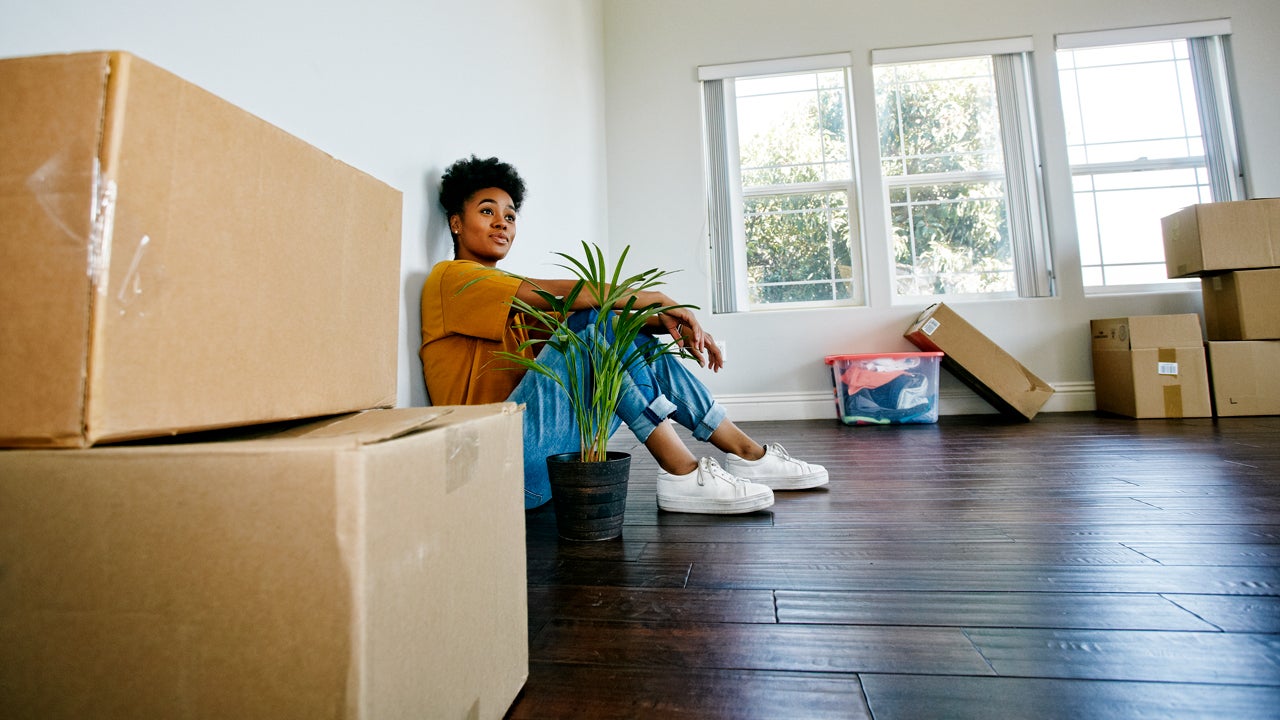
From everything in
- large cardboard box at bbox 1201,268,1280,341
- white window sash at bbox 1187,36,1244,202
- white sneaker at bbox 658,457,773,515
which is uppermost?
white window sash at bbox 1187,36,1244,202

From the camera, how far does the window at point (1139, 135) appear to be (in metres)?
3.29

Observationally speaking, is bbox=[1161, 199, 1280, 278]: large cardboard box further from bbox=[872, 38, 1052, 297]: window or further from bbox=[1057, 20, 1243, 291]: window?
bbox=[872, 38, 1052, 297]: window

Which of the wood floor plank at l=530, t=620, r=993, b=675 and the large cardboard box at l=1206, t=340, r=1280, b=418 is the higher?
the large cardboard box at l=1206, t=340, r=1280, b=418

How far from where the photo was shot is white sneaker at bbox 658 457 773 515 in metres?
1.32

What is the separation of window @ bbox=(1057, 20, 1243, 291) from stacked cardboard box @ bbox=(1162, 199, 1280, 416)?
52 centimetres

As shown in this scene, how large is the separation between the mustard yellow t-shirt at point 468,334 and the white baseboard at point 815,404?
2.25m

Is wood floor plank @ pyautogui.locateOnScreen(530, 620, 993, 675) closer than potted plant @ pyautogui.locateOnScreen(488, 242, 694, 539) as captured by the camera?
Yes

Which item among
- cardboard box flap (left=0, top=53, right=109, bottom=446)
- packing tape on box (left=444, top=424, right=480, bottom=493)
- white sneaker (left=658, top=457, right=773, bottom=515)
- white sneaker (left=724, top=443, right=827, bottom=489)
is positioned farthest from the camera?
white sneaker (left=724, top=443, right=827, bottom=489)

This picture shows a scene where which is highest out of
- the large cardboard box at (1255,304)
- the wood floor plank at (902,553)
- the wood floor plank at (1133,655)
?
the large cardboard box at (1255,304)

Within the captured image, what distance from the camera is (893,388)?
9.75ft

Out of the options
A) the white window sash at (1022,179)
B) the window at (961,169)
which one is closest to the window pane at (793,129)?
the window at (961,169)

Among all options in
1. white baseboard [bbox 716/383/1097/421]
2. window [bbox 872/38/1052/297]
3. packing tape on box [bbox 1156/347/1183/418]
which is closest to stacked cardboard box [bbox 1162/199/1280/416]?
packing tape on box [bbox 1156/347/1183/418]

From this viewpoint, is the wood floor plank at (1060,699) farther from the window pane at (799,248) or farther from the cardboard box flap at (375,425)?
the window pane at (799,248)

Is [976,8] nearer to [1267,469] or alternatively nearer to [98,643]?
[1267,469]
